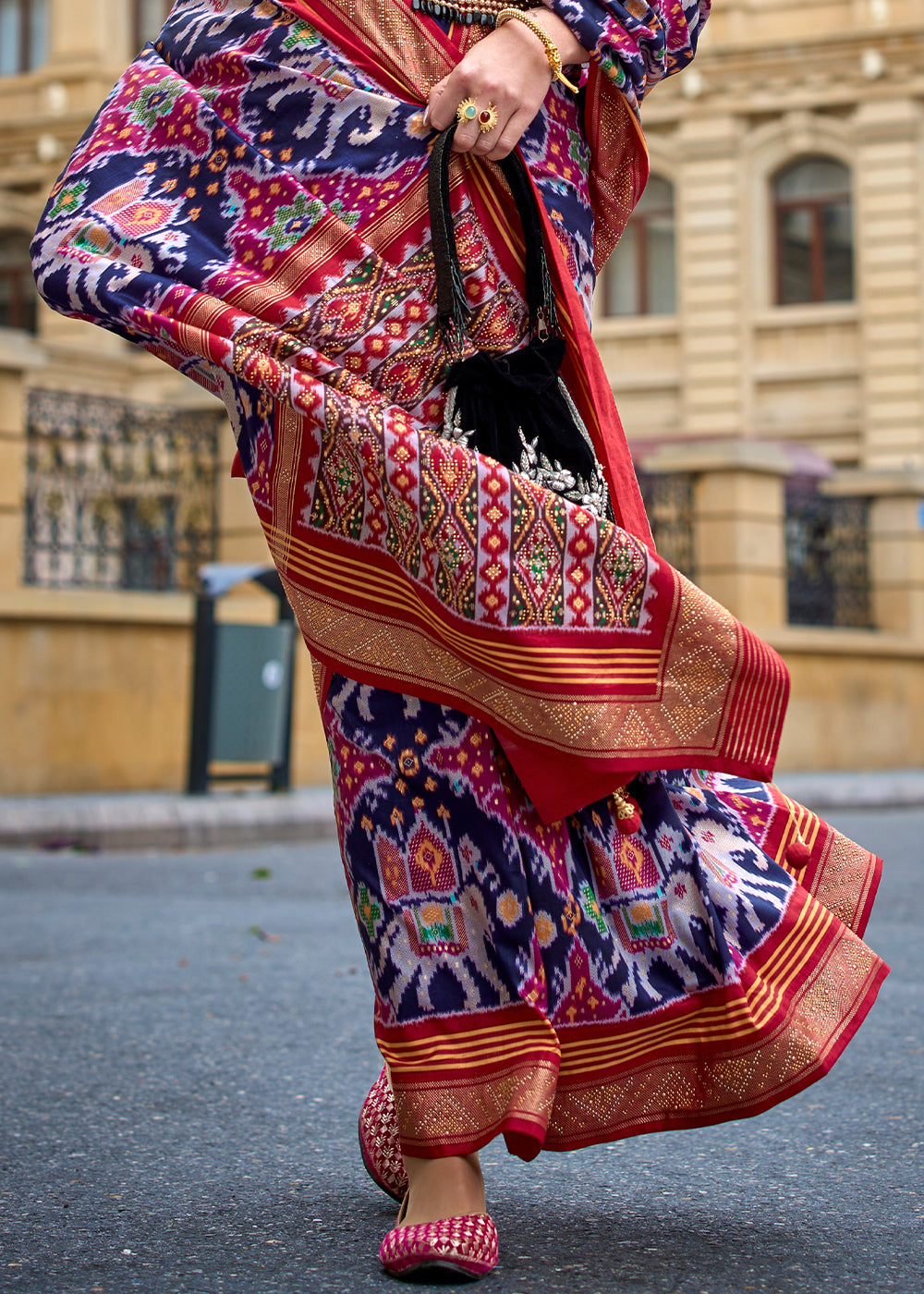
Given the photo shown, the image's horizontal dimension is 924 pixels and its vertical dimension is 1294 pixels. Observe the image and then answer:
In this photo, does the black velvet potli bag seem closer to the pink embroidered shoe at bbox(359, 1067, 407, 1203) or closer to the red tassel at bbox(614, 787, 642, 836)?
the red tassel at bbox(614, 787, 642, 836)

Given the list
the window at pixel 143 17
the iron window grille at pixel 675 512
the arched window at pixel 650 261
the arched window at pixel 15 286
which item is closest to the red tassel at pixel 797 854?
the iron window grille at pixel 675 512

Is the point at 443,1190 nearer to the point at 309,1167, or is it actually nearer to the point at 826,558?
the point at 309,1167

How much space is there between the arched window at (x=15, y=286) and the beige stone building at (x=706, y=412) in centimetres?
5

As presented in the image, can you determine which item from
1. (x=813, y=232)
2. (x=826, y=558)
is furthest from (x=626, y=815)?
(x=813, y=232)

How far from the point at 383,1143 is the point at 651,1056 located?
428mm

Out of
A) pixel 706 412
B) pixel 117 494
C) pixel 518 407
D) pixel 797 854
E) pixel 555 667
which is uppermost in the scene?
pixel 706 412

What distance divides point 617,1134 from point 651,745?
1.52 feet

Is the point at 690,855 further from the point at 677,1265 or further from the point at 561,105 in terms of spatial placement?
the point at 561,105

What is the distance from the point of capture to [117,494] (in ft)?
36.2

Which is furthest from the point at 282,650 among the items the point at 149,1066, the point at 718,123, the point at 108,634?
the point at 718,123

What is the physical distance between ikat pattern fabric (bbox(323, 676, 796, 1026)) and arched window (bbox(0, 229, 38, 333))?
26115mm

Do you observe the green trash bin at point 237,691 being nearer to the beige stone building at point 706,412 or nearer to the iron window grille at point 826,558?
the beige stone building at point 706,412

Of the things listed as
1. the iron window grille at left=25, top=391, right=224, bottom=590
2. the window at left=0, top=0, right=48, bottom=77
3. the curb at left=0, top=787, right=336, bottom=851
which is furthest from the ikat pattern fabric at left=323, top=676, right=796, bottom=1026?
the window at left=0, top=0, right=48, bottom=77

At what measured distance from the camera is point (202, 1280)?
191cm
